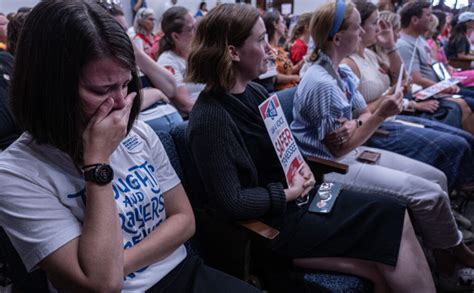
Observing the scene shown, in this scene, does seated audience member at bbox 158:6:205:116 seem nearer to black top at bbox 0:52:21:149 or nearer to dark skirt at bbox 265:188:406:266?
black top at bbox 0:52:21:149

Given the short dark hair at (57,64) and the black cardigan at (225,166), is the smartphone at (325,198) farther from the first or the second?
the short dark hair at (57,64)

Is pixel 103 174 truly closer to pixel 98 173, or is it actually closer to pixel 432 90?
pixel 98 173

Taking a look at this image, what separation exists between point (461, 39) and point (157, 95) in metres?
4.88

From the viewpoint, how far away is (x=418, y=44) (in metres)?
3.30

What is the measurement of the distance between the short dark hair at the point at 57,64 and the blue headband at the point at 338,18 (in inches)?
52.9

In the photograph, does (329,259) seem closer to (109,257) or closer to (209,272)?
(209,272)

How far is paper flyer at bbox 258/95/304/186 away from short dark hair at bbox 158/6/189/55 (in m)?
1.56

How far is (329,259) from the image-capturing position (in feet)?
4.37

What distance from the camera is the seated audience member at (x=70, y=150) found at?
2.60 ft

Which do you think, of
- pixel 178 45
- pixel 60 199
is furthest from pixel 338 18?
pixel 60 199

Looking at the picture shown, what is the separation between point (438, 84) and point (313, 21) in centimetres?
162

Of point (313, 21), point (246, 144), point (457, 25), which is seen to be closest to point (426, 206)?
point (246, 144)

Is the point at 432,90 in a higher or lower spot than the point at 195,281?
lower

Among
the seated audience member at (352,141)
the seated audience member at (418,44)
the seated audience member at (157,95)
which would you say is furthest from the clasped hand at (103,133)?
the seated audience member at (418,44)
